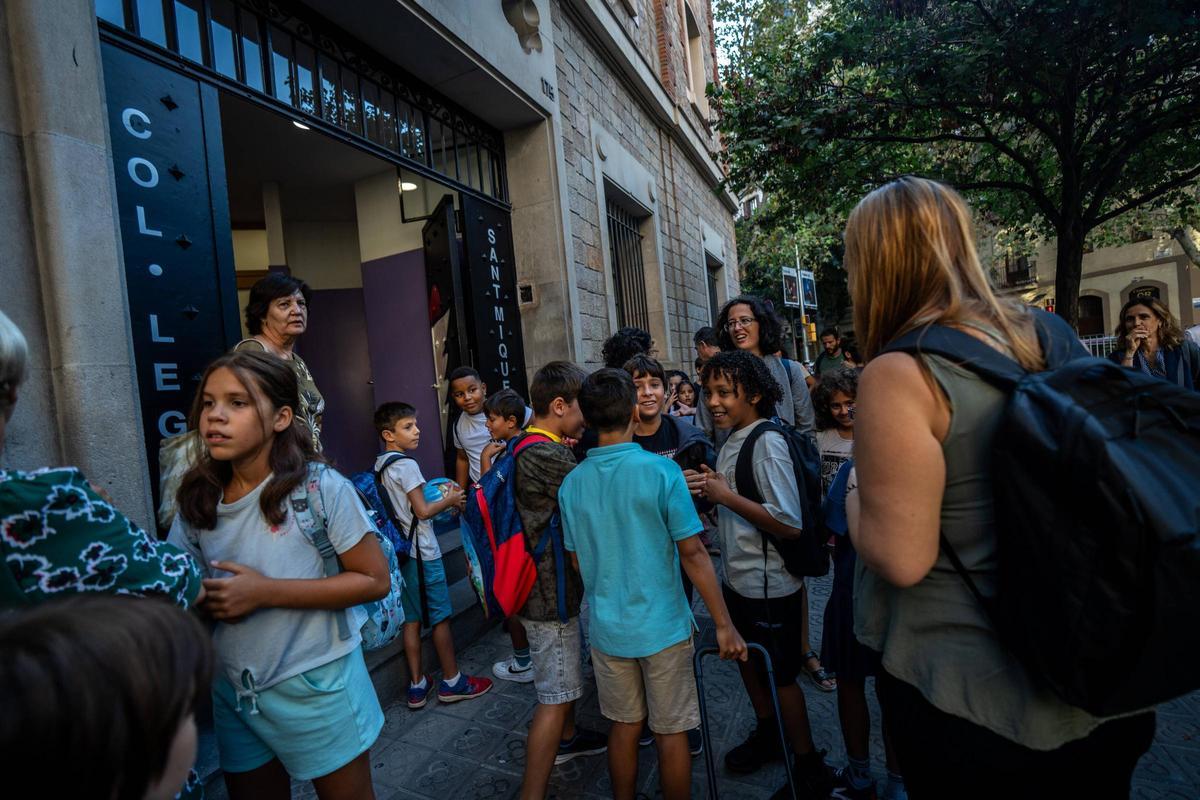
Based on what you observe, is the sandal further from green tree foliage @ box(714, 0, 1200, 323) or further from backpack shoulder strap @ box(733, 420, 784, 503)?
green tree foliage @ box(714, 0, 1200, 323)

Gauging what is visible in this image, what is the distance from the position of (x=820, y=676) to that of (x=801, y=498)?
1.36m

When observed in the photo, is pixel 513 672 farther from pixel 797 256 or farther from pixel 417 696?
pixel 797 256

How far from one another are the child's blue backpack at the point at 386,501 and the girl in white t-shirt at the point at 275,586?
4.59 feet

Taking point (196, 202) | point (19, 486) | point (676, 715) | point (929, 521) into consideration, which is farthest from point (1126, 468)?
point (196, 202)

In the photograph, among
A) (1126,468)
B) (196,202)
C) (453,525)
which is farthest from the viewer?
(453,525)

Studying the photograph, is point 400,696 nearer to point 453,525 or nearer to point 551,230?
point 453,525

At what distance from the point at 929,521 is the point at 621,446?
117 centimetres

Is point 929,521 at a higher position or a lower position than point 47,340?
lower

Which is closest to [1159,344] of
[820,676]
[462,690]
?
[820,676]

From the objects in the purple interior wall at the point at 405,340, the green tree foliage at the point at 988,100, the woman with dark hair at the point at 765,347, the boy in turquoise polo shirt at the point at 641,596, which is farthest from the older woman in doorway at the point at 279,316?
the green tree foliage at the point at 988,100

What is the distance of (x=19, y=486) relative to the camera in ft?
3.40

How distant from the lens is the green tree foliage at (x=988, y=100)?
5.91 m

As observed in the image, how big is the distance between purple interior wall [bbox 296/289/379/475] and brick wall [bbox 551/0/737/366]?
3046 mm

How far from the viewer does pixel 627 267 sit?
9.48 meters
